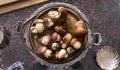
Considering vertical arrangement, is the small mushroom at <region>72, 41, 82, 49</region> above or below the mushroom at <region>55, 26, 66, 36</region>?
below

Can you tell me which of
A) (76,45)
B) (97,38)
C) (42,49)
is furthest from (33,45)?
(97,38)

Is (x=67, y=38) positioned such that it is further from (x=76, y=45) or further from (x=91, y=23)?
(x=91, y=23)

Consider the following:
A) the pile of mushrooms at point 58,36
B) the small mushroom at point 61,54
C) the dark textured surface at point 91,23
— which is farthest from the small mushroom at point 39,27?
the dark textured surface at point 91,23

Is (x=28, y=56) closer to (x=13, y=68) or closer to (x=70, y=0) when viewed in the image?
(x=13, y=68)

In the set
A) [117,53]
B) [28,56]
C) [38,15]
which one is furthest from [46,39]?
[117,53]

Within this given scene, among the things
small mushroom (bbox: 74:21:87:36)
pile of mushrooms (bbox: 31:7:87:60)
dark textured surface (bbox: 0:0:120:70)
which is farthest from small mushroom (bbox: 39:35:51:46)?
dark textured surface (bbox: 0:0:120:70)

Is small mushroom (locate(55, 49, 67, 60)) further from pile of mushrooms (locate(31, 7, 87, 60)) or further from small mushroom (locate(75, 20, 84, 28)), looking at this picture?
small mushroom (locate(75, 20, 84, 28))

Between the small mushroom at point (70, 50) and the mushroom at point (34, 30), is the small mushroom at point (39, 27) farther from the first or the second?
the small mushroom at point (70, 50)
